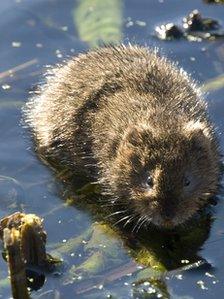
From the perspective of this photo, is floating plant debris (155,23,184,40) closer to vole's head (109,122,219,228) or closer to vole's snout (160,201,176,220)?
vole's head (109,122,219,228)

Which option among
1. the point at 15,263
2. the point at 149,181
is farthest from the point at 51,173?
the point at 15,263

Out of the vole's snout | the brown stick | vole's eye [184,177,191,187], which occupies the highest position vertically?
vole's eye [184,177,191,187]

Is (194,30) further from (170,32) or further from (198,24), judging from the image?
(170,32)

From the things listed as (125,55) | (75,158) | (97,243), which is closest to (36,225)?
(97,243)

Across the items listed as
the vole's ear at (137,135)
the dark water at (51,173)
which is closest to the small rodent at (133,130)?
the vole's ear at (137,135)

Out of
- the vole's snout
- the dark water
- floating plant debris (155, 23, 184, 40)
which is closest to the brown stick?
the dark water
